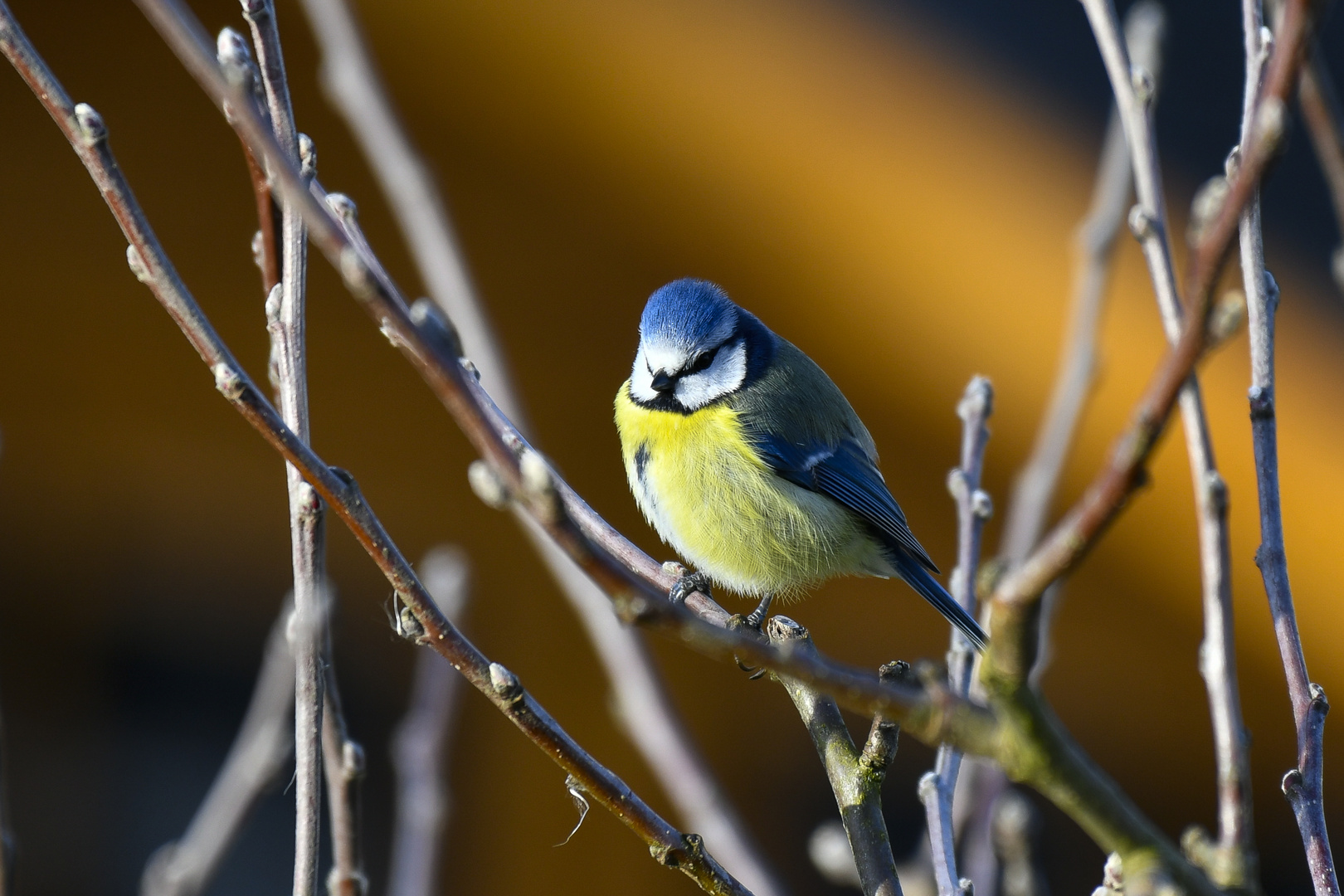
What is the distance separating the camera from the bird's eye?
2305 millimetres

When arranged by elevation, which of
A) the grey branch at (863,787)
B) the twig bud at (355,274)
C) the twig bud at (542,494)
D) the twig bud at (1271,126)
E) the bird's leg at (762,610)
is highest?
the twig bud at (355,274)

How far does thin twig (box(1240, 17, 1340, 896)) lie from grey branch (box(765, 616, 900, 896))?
32 centimetres

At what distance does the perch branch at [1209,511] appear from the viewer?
706 mm

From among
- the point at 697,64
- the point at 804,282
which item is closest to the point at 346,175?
the point at 697,64

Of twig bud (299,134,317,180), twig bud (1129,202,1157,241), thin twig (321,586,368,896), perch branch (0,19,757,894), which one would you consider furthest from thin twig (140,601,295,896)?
twig bud (1129,202,1157,241)

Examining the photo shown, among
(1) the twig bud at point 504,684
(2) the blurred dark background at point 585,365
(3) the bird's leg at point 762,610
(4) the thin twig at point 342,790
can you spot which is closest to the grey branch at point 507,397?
(4) the thin twig at point 342,790

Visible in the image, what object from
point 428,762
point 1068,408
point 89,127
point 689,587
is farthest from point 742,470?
point 89,127

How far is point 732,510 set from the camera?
7.39ft

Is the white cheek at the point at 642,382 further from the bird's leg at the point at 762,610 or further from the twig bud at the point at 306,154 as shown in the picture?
the twig bud at the point at 306,154

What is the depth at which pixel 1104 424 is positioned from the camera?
3.07 metres

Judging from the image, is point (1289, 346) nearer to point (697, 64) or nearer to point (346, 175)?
point (697, 64)

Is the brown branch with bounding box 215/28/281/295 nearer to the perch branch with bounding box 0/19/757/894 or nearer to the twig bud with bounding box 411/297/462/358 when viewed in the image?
the perch branch with bounding box 0/19/757/894

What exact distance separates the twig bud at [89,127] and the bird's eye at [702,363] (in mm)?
1487

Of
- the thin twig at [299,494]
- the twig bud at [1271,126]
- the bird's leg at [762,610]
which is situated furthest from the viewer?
the bird's leg at [762,610]
